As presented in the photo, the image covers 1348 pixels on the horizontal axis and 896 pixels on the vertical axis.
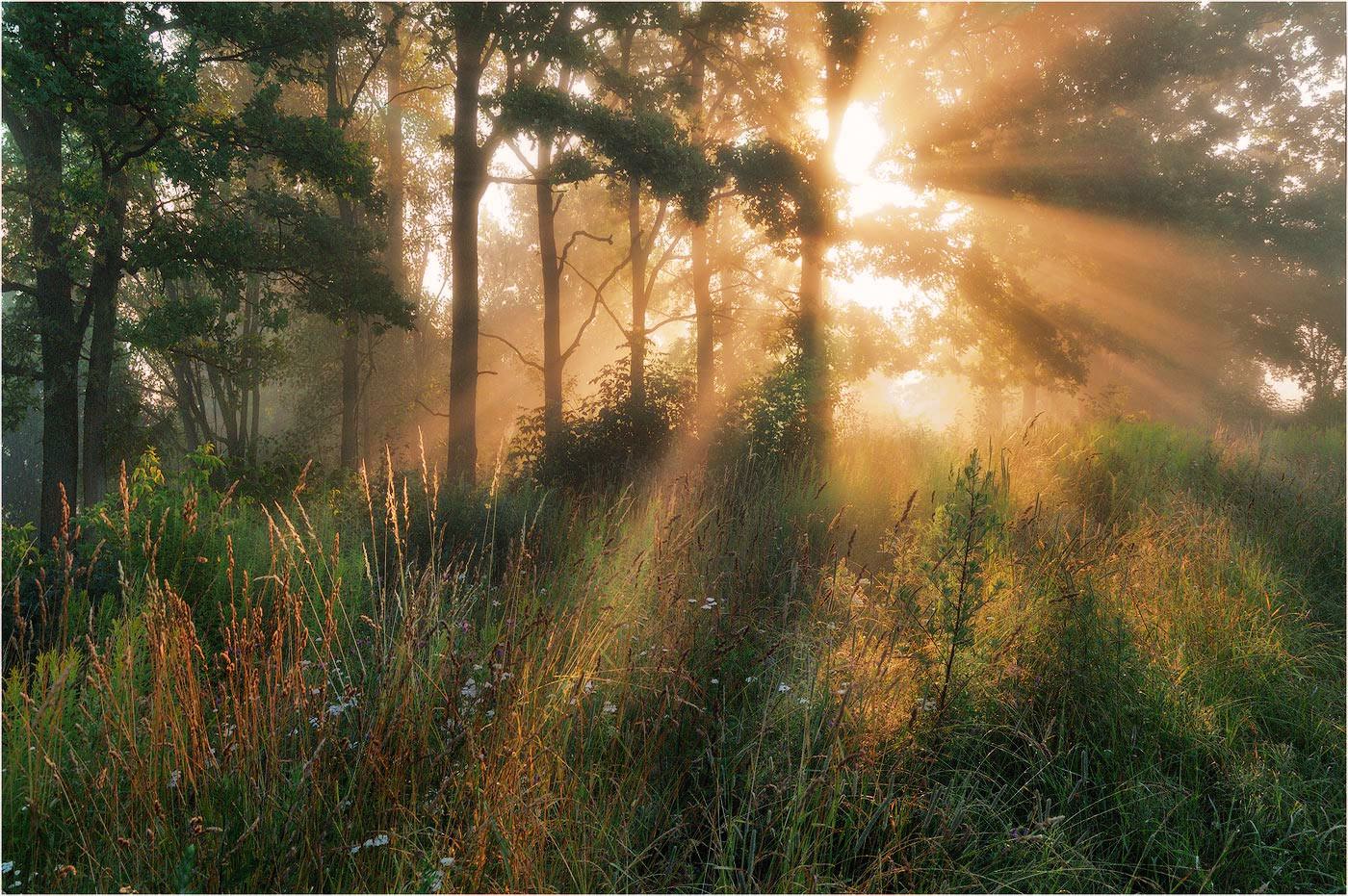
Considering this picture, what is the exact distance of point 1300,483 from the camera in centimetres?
706

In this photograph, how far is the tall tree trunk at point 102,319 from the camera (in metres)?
9.88

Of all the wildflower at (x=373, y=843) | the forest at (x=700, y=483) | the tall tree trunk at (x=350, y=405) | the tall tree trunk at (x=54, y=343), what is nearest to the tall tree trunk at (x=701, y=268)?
the forest at (x=700, y=483)

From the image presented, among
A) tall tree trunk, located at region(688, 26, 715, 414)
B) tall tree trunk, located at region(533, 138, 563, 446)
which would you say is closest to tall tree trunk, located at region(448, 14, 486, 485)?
tall tree trunk, located at region(533, 138, 563, 446)

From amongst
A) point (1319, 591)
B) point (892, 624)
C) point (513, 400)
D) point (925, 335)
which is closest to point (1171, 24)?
point (925, 335)

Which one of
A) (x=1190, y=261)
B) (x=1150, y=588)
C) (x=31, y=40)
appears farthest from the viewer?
(x=1190, y=261)

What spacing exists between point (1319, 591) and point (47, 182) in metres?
12.9

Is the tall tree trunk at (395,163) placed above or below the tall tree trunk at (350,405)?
above

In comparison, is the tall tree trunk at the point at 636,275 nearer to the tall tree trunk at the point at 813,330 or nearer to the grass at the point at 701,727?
the tall tree trunk at the point at 813,330

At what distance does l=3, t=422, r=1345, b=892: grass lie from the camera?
2145 mm

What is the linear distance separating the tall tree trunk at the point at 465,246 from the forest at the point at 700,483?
0.24ft

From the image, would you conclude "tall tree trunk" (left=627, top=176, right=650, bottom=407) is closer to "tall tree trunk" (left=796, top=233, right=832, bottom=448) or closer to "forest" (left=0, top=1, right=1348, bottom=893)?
"forest" (left=0, top=1, right=1348, bottom=893)

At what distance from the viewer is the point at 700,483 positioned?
253 inches

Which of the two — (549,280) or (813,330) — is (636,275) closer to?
(549,280)

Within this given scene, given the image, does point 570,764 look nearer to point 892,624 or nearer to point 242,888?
point 242,888
